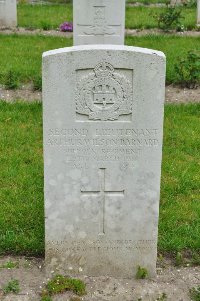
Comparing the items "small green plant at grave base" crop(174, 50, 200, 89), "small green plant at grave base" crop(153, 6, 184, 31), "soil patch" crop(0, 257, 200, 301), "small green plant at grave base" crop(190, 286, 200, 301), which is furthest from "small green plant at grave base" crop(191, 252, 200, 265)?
"small green plant at grave base" crop(153, 6, 184, 31)

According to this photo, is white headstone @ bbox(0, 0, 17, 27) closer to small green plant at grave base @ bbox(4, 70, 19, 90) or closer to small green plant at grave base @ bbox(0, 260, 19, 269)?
small green plant at grave base @ bbox(4, 70, 19, 90)

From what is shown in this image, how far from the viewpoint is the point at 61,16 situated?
15.3 metres

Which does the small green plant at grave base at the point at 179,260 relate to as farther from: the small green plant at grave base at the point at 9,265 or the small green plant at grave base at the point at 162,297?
the small green plant at grave base at the point at 9,265

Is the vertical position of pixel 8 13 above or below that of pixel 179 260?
above

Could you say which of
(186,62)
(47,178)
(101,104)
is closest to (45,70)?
(101,104)

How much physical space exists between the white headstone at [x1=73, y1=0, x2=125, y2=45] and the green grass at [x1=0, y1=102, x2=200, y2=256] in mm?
2479

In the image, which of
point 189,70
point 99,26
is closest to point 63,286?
point 189,70

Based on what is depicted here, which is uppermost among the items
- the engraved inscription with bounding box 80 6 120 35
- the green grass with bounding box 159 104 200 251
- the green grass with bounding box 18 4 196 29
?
the engraved inscription with bounding box 80 6 120 35

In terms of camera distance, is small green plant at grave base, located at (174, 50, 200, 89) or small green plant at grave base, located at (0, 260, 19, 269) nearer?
small green plant at grave base, located at (0, 260, 19, 269)

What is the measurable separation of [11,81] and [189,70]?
2752 mm

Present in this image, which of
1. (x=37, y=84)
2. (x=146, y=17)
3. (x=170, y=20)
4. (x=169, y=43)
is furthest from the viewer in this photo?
(x=146, y=17)

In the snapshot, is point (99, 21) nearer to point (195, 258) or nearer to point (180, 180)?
point (180, 180)

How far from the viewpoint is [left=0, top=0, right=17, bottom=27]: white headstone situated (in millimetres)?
13828

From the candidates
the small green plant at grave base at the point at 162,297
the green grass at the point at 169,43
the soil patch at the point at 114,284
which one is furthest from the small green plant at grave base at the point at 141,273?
the green grass at the point at 169,43
